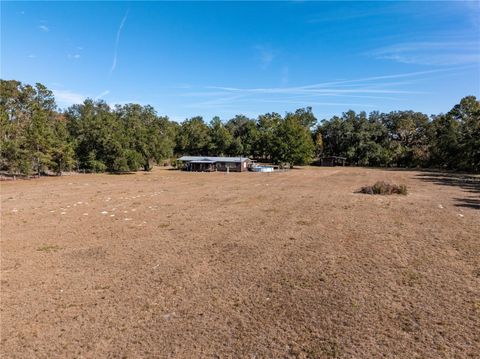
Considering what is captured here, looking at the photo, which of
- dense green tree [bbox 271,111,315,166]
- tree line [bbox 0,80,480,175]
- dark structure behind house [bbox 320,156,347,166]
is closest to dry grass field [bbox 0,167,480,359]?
tree line [bbox 0,80,480,175]

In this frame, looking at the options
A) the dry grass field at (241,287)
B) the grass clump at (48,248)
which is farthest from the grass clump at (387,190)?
the grass clump at (48,248)

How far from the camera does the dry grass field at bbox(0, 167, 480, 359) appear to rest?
18.2 ft

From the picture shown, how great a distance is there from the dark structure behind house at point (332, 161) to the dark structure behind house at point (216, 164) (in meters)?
27.3

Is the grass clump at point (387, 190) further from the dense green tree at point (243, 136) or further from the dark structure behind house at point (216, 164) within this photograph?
the dense green tree at point (243, 136)

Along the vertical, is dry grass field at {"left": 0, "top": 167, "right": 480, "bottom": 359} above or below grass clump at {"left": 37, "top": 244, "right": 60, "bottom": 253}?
above

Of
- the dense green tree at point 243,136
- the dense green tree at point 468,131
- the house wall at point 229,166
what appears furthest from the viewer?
the dense green tree at point 243,136

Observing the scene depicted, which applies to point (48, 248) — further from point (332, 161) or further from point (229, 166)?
point (332, 161)

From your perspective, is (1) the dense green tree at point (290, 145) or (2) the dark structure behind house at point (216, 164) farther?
(1) the dense green tree at point (290, 145)

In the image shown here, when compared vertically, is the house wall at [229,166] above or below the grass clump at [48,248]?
above

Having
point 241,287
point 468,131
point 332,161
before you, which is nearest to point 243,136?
point 332,161

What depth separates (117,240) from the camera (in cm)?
1201

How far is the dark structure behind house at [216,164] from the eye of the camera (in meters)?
60.0

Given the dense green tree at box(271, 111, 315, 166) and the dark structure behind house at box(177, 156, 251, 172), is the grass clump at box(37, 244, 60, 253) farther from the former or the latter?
the dense green tree at box(271, 111, 315, 166)

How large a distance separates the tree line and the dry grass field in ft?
102
